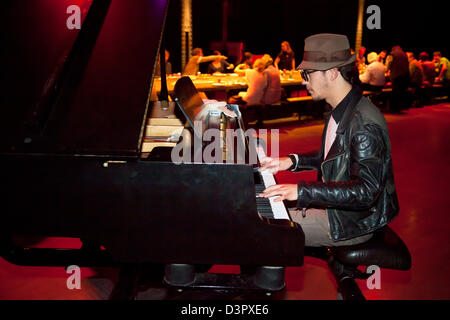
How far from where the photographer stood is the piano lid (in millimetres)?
1535

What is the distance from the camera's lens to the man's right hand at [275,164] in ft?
7.59

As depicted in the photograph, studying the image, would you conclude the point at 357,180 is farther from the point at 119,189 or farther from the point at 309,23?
the point at 309,23

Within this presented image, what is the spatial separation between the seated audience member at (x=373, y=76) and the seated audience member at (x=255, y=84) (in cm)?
355

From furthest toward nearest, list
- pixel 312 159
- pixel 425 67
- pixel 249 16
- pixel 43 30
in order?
pixel 249 16 → pixel 425 67 → pixel 312 159 → pixel 43 30

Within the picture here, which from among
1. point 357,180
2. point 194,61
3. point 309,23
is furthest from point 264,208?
point 309,23

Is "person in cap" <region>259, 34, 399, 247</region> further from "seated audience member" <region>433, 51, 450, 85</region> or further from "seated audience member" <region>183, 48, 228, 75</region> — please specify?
"seated audience member" <region>433, 51, 450, 85</region>

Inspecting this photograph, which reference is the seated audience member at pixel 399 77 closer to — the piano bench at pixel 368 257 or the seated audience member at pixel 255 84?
the seated audience member at pixel 255 84

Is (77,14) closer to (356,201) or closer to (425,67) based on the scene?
(356,201)

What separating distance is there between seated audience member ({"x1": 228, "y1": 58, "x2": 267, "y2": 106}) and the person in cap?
15.2 feet

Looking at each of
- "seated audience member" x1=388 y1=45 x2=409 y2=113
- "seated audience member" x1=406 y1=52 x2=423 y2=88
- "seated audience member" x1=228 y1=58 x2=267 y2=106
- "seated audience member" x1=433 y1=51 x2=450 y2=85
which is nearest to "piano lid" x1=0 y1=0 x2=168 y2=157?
"seated audience member" x1=228 y1=58 x2=267 y2=106

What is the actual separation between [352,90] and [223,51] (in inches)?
511

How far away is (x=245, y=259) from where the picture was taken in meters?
1.58

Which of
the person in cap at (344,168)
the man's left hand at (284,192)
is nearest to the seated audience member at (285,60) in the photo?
the person in cap at (344,168)

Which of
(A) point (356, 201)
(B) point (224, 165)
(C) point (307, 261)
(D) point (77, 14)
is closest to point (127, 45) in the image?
(D) point (77, 14)
